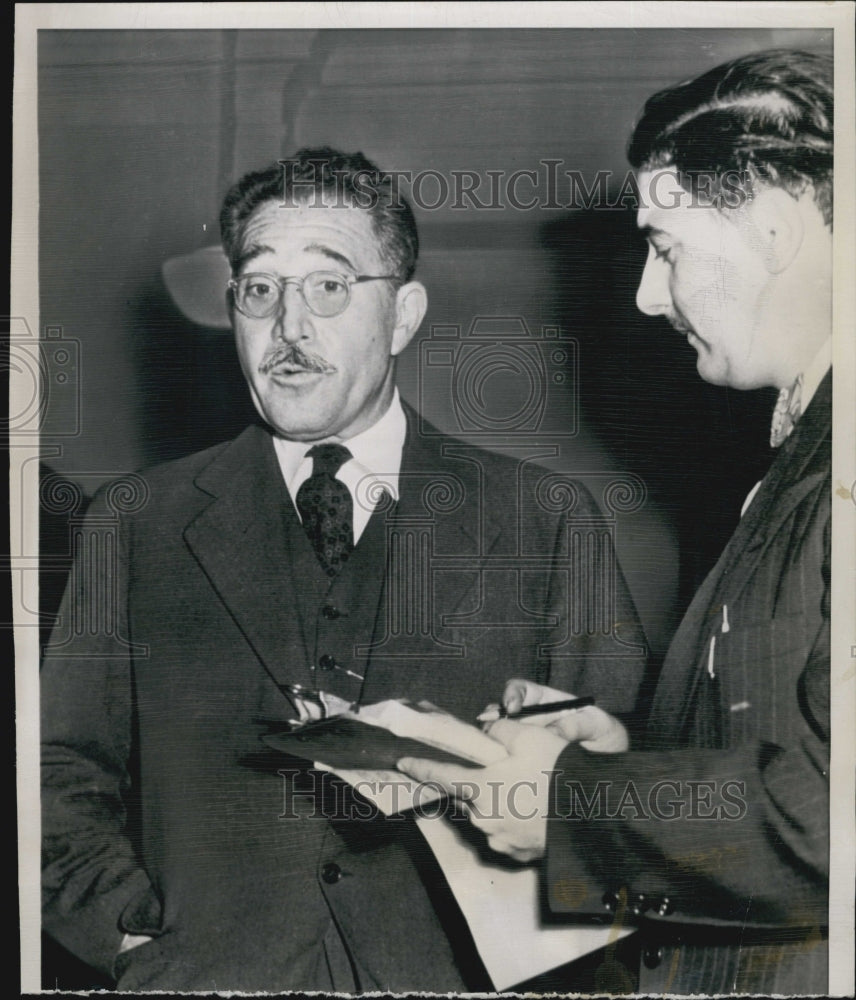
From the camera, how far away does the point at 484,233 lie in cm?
206

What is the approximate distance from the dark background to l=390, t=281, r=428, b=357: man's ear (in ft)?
0.10

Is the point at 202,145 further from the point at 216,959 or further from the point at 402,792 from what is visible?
the point at 216,959

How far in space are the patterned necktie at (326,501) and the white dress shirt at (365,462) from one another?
0.04ft

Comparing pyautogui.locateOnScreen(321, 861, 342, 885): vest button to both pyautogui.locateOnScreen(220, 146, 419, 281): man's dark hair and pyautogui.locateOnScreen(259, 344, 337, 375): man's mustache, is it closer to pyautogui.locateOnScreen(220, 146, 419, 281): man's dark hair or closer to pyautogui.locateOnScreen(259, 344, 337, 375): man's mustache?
pyautogui.locateOnScreen(259, 344, 337, 375): man's mustache

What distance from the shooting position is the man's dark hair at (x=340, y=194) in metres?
2.05

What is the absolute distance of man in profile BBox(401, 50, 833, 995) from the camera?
2.06m

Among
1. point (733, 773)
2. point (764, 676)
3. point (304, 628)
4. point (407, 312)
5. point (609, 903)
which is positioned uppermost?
point (407, 312)

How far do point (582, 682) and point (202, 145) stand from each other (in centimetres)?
142

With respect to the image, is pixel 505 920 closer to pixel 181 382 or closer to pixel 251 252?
pixel 181 382

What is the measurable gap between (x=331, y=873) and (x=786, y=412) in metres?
1.39

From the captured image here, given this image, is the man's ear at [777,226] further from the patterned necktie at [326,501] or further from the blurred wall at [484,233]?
the patterned necktie at [326,501]

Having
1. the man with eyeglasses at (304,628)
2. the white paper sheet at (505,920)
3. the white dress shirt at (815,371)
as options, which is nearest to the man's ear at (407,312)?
the man with eyeglasses at (304,628)

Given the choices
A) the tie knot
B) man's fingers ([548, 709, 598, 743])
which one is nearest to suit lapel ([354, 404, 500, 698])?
the tie knot

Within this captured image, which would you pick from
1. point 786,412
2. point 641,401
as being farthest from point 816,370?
point 641,401
